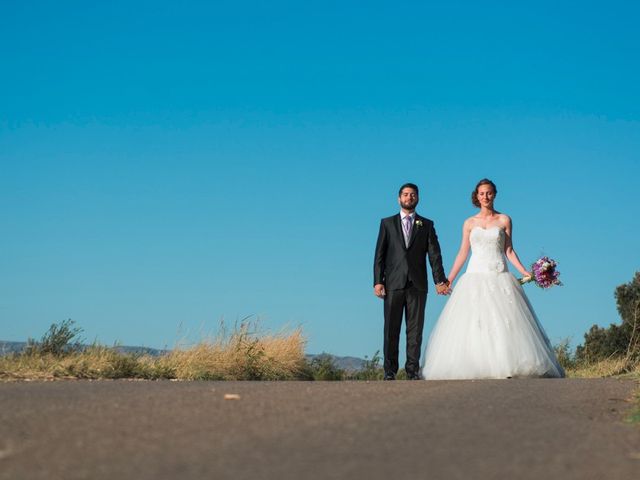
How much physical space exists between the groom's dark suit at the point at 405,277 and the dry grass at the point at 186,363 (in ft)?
7.83

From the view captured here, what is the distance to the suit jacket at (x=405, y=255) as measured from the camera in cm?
1348

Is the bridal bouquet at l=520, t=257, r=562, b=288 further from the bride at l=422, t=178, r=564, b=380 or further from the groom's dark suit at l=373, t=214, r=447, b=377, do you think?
the groom's dark suit at l=373, t=214, r=447, b=377

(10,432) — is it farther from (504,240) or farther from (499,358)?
(504,240)

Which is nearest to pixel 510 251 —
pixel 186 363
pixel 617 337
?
pixel 186 363

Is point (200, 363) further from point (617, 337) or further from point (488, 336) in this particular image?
point (617, 337)

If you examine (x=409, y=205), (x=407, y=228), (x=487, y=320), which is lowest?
(x=487, y=320)

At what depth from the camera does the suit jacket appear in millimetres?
13484

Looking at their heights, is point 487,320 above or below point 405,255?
below

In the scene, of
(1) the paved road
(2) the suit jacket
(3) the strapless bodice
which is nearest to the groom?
(2) the suit jacket

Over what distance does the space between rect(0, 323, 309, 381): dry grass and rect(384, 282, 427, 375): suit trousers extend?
2224mm

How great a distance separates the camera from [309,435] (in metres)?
5.48

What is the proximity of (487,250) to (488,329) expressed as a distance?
1353 mm

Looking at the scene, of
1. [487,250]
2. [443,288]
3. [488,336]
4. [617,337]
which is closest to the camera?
[488,336]

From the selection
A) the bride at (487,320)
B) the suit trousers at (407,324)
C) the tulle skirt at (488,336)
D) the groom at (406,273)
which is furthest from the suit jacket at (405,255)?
the tulle skirt at (488,336)
